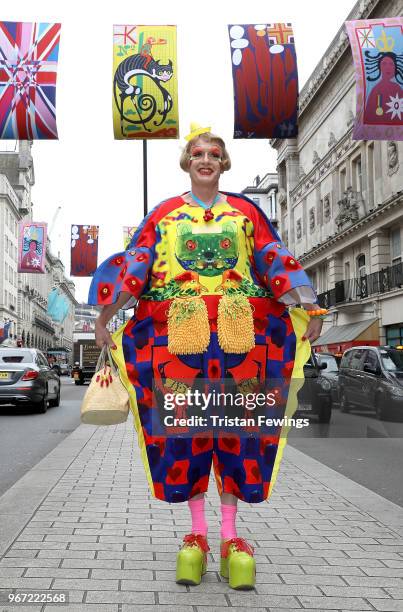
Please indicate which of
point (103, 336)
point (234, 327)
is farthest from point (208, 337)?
point (103, 336)

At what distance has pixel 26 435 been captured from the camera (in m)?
10.4

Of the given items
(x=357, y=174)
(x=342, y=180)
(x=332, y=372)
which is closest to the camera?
(x=332, y=372)

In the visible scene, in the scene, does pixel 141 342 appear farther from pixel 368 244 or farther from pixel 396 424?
pixel 368 244

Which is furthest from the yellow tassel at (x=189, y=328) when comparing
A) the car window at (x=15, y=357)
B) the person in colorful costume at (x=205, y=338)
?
the car window at (x=15, y=357)

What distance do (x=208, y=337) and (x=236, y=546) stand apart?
36.8 inches

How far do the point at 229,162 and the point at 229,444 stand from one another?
141cm

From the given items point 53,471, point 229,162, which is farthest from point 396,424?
point 229,162

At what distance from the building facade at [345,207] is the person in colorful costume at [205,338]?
24253 mm

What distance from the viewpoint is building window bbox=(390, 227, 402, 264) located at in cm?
2817

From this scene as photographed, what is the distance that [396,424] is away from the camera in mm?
12672

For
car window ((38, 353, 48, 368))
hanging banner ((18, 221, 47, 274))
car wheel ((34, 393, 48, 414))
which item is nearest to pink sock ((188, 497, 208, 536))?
car wheel ((34, 393, 48, 414))

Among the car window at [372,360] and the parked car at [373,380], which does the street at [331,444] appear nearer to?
the parked car at [373,380]

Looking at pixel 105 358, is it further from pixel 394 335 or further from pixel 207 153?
pixel 394 335

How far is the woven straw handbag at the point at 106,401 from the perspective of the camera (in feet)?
10.0
